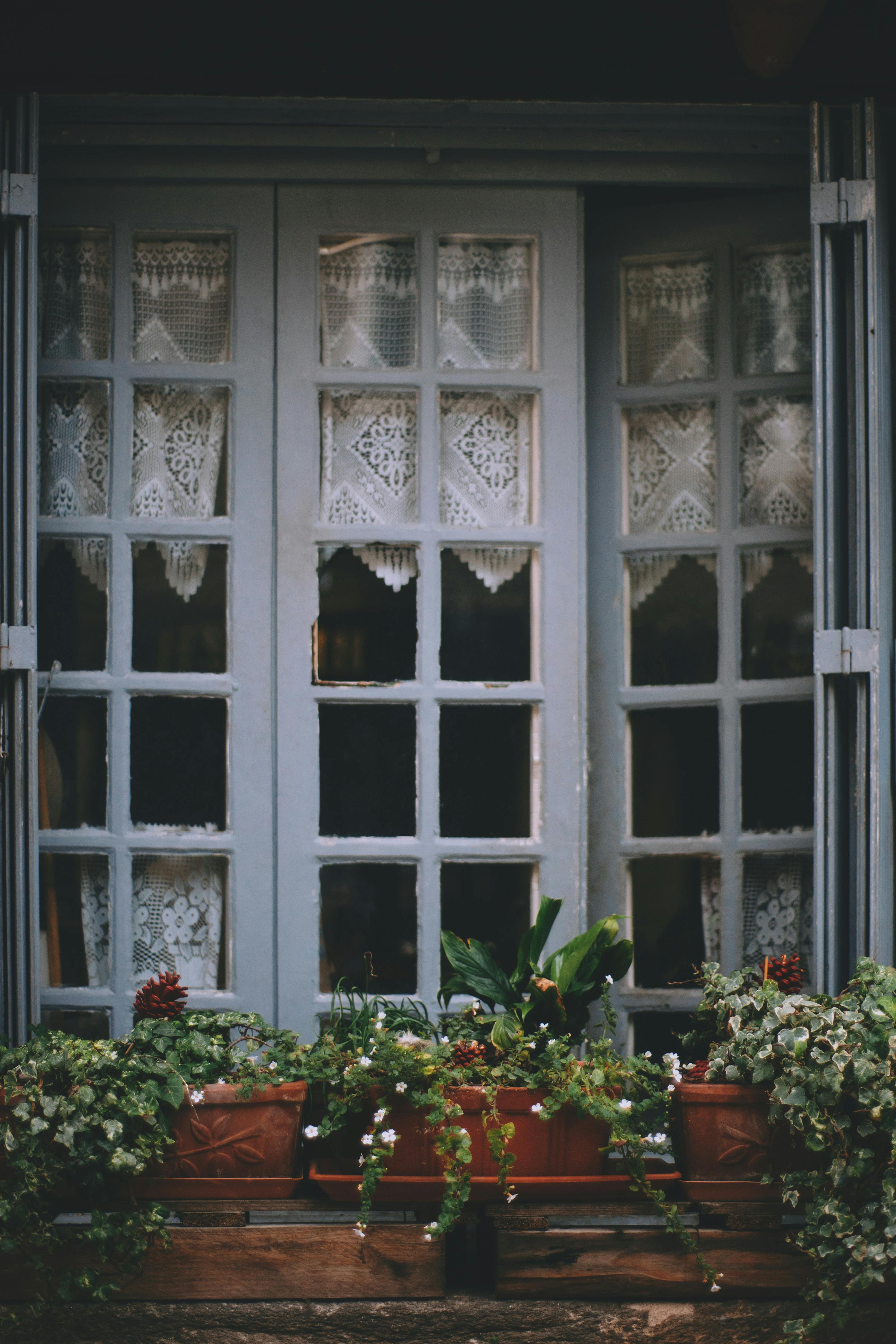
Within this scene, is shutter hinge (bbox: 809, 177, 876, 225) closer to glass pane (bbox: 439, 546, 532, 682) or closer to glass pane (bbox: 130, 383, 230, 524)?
glass pane (bbox: 439, 546, 532, 682)

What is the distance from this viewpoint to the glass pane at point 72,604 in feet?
9.80

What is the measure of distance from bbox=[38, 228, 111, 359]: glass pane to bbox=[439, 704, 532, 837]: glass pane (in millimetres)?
1274

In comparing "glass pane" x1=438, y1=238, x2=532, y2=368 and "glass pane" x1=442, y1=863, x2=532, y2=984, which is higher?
"glass pane" x1=438, y1=238, x2=532, y2=368

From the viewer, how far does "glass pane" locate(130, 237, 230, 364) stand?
3.01 meters

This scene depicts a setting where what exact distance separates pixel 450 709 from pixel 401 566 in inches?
14.8

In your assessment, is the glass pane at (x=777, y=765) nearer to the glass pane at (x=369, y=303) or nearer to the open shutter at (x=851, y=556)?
the open shutter at (x=851, y=556)

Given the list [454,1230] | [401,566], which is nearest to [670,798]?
[401,566]

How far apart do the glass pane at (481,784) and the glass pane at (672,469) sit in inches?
26.7

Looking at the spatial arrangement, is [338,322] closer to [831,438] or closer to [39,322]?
[39,322]

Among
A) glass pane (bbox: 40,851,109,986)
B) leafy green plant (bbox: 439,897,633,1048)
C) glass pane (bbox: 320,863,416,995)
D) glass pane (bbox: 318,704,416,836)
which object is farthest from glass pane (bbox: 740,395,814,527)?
glass pane (bbox: 40,851,109,986)

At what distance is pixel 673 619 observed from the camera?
3.10 m

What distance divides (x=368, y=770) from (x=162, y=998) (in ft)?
2.46

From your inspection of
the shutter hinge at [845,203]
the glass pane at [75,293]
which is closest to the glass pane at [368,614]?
the glass pane at [75,293]

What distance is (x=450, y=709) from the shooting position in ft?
9.86
